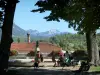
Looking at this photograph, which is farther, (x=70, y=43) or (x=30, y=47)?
(x=70, y=43)

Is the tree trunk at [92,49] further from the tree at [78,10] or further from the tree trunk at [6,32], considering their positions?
the tree trunk at [6,32]

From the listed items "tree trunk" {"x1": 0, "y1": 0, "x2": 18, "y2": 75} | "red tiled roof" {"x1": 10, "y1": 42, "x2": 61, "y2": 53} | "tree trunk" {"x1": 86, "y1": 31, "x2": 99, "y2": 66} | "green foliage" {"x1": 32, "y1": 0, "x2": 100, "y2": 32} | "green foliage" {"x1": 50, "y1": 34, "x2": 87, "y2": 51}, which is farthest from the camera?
"green foliage" {"x1": 50, "y1": 34, "x2": 87, "y2": 51}

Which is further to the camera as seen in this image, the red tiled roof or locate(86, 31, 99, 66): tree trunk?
the red tiled roof

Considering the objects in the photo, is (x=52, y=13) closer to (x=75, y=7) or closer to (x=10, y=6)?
(x=75, y=7)

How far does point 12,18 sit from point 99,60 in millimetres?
11539

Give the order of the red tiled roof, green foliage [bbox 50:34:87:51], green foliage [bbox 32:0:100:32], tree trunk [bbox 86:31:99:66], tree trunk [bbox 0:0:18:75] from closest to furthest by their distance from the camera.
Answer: tree trunk [bbox 0:0:18:75]
green foliage [bbox 32:0:100:32]
tree trunk [bbox 86:31:99:66]
the red tiled roof
green foliage [bbox 50:34:87:51]

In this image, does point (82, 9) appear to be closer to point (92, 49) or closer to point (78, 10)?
point (78, 10)

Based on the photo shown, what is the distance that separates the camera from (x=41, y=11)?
26203 millimetres

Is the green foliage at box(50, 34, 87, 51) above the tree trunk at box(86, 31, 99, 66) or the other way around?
above

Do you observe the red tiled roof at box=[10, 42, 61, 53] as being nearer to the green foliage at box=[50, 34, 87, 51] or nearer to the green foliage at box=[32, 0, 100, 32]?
the green foliage at box=[50, 34, 87, 51]

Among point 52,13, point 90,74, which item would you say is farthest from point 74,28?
point 90,74

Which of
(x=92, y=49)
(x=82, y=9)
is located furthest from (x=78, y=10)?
(x=92, y=49)

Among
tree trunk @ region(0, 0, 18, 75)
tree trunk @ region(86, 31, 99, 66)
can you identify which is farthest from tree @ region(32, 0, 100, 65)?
tree trunk @ region(86, 31, 99, 66)

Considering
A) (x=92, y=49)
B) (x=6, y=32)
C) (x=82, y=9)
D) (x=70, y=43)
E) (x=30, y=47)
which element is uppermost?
(x=82, y=9)
